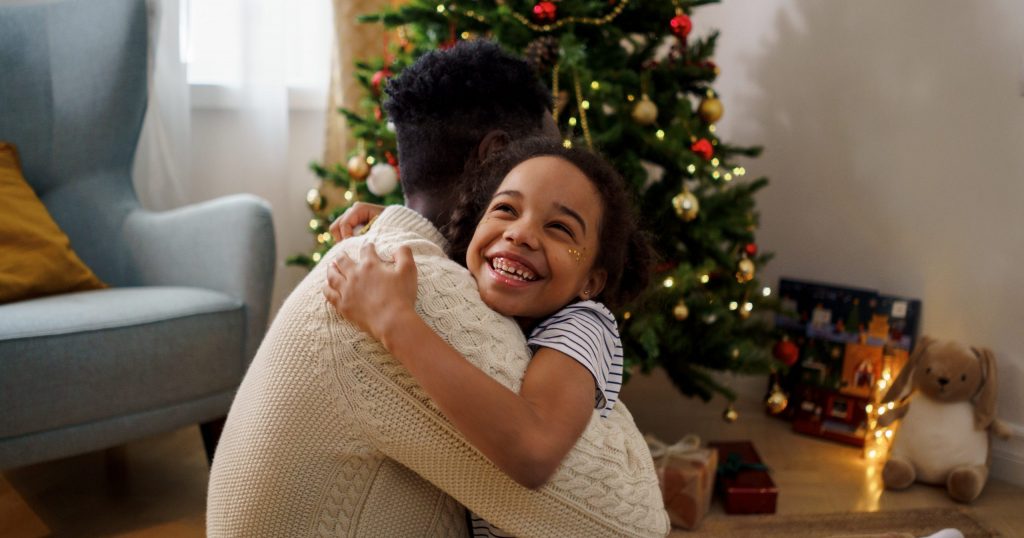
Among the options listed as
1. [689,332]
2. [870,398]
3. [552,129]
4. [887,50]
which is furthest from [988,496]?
[552,129]

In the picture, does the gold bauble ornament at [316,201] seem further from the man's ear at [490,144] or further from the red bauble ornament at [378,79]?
the man's ear at [490,144]

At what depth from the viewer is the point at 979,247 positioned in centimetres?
237

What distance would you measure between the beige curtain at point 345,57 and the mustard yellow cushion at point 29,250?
99cm

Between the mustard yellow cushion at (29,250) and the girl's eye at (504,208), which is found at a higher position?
the girl's eye at (504,208)

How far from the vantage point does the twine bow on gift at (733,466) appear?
2.08 meters

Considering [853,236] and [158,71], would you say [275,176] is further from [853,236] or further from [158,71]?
[853,236]

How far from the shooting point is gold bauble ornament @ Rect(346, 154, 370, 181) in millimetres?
2123

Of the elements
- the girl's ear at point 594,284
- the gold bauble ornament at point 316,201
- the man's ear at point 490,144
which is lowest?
the gold bauble ornament at point 316,201

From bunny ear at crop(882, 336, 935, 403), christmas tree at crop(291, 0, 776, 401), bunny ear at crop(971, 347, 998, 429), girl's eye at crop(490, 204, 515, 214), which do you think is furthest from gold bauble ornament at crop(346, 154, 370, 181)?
bunny ear at crop(971, 347, 998, 429)

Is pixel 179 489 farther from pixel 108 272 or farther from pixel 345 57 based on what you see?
pixel 345 57

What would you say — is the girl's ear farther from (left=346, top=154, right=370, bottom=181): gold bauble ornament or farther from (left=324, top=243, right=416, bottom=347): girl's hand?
(left=346, top=154, right=370, bottom=181): gold bauble ornament

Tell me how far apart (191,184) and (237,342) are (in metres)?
0.98

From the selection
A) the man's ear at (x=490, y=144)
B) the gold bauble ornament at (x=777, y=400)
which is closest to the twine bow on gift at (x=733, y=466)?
the gold bauble ornament at (x=777, y=400)

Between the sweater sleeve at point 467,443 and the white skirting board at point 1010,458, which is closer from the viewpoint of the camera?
the sweater sleeve at point 467,443
